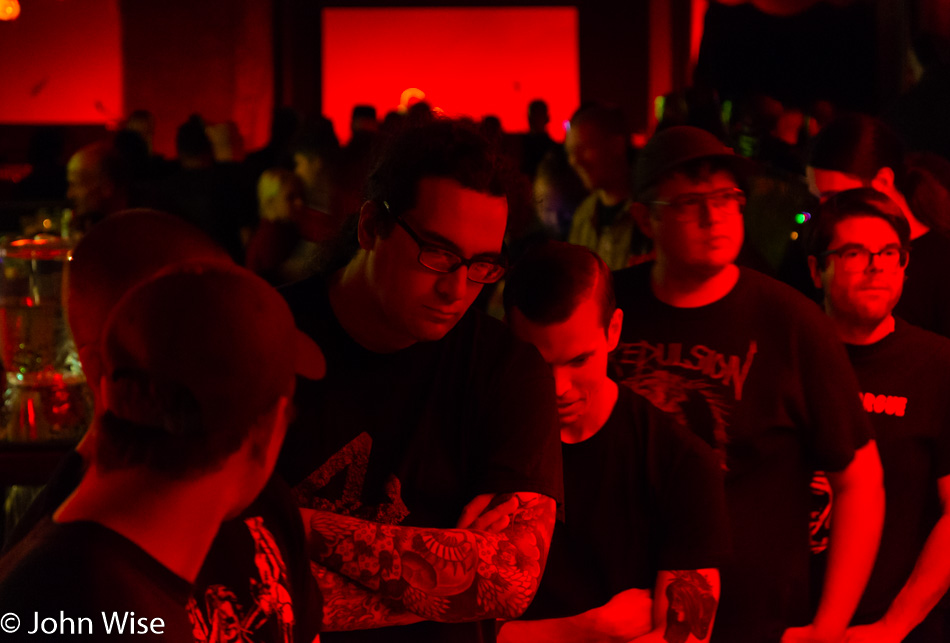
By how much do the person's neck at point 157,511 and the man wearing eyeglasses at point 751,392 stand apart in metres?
1.26

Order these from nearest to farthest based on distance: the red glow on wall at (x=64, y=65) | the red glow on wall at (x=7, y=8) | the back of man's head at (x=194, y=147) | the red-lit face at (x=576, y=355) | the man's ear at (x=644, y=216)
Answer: the red-lit face at (x=576, y=355)
the man's ear at (x=644, y=216)
the back of man's head at (x=194, y=147)
the red glow on wall at (x=7, y=8)
the red glow on wall at (x=64, y=65)

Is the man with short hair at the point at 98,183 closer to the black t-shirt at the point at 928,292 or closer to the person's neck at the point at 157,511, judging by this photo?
the black t-shirt at the point at 928,292

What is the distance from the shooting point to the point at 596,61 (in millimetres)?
12797

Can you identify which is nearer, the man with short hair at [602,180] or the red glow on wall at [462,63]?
the man with short hair at [602,180]

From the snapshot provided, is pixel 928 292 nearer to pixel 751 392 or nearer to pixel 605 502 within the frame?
pixel 751 392

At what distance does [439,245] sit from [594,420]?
519 mm

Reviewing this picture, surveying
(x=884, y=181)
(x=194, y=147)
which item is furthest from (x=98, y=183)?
(x=884, y=181)

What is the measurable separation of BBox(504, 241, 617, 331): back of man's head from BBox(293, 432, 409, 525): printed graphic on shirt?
436 millimetres

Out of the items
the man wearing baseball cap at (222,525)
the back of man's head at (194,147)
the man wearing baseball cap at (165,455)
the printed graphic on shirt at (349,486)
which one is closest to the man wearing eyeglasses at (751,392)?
the printed graphic on shirt at (349,486)

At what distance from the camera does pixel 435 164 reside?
1.67 meters

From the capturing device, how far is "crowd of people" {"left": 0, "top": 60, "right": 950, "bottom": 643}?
3.51ft

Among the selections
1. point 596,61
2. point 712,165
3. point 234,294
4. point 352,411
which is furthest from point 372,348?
point 596,61

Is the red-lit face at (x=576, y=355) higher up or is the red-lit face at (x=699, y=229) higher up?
the red-lit face at (x=699, y=229)

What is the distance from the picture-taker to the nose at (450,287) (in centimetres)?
161
